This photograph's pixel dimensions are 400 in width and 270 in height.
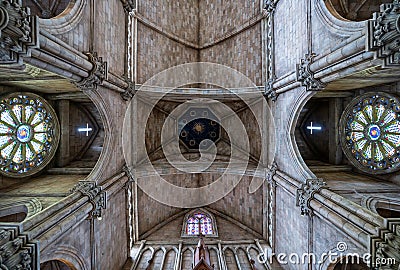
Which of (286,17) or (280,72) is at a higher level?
(286,17)

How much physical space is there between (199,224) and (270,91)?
24.9ft

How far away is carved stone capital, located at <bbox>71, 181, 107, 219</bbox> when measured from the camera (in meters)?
6.57

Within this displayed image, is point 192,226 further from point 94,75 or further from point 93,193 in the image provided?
point 94,75

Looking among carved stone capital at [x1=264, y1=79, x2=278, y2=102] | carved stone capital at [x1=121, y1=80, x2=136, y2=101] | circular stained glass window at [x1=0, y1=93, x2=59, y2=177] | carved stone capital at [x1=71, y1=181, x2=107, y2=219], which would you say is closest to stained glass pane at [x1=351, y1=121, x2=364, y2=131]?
carved stone capital at [x1=264, y1=79, x2=278, y2=102]

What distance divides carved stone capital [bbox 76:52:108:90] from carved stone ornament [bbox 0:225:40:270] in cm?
396

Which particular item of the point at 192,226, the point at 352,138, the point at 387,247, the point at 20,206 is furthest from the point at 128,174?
the point at 352,138

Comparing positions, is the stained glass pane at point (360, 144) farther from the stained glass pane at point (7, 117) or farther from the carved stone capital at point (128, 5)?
the stained glass pane at point (7, 117)

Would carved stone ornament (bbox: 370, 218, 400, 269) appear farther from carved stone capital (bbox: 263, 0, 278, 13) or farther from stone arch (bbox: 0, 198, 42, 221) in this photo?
carved stone capital (bbox: 263, 0, 278, 13)

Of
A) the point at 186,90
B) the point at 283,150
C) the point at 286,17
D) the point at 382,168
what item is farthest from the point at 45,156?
the point at 382,168

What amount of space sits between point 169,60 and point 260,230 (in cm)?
972

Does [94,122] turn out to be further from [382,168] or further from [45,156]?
[382,168]

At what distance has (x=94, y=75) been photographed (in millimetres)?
6535

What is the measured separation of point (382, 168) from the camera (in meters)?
8.24

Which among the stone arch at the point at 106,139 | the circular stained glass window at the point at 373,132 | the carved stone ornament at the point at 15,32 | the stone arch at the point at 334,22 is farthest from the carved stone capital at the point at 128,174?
the circular stained glass window at the point at 373,132
